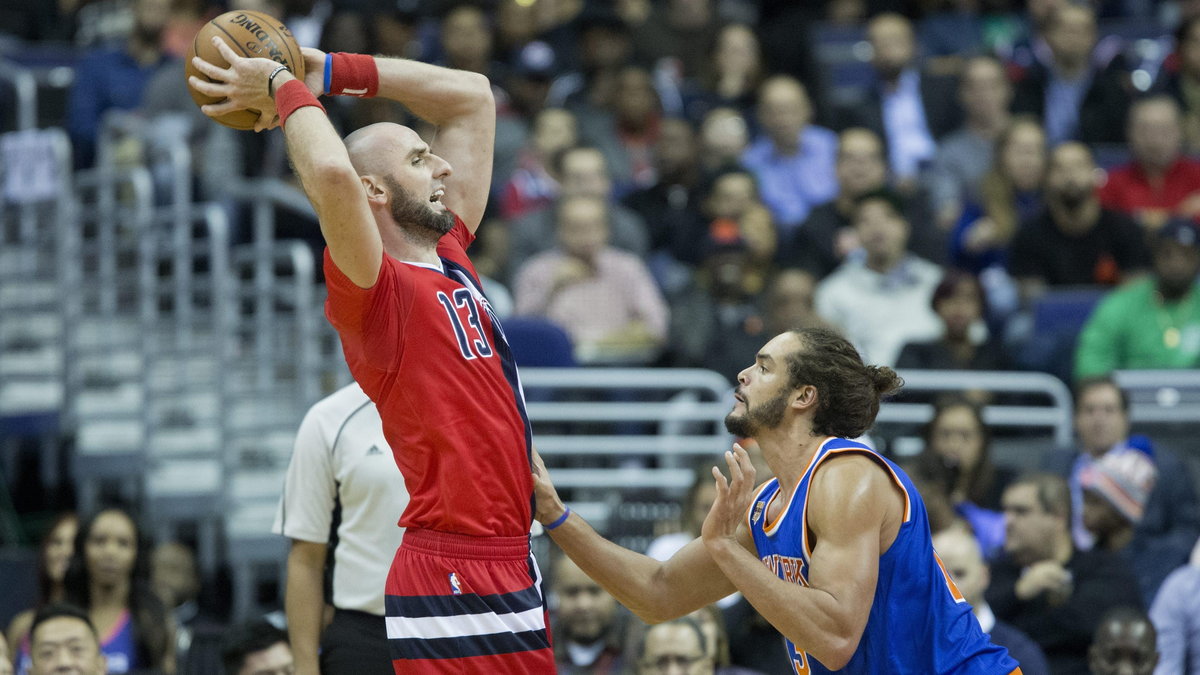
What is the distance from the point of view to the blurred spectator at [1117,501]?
27.6 ft

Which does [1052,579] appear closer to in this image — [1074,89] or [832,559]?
[832,559]

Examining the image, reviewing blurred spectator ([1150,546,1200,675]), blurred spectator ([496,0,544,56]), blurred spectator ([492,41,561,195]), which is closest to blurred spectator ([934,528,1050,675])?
blurred spectator ([1150,546,1200,675])

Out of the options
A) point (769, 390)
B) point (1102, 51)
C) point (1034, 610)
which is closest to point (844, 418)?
point (769, 390)

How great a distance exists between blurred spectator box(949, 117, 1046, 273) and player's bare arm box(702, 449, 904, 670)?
7245 millimetres

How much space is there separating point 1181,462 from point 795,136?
4.66 metres

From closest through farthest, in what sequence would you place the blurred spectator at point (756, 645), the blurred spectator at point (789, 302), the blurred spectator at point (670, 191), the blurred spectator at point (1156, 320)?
the blurred spectator at point (756, 645), the blurred spectator at point (789, 302), the blurred spectator at point (1156, 320), the blurred spectator at point (670, 191)

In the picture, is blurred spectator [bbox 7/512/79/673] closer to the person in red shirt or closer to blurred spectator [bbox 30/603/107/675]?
blurred spectator [bbox 30/603/107/675]

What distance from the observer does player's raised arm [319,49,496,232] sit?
16.9 feet

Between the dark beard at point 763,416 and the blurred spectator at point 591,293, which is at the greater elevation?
the blurred spectator at point 591,293

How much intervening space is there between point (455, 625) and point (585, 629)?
3.39m

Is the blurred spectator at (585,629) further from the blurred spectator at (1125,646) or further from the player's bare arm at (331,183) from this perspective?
the player's bare arm at (331,183)

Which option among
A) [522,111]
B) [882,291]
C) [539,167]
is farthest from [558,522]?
[522,111]

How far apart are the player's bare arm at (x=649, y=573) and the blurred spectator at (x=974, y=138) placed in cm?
777

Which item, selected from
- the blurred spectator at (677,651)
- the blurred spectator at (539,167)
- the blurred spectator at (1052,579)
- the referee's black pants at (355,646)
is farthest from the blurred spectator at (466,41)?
the referee's black pants at (355,646)
